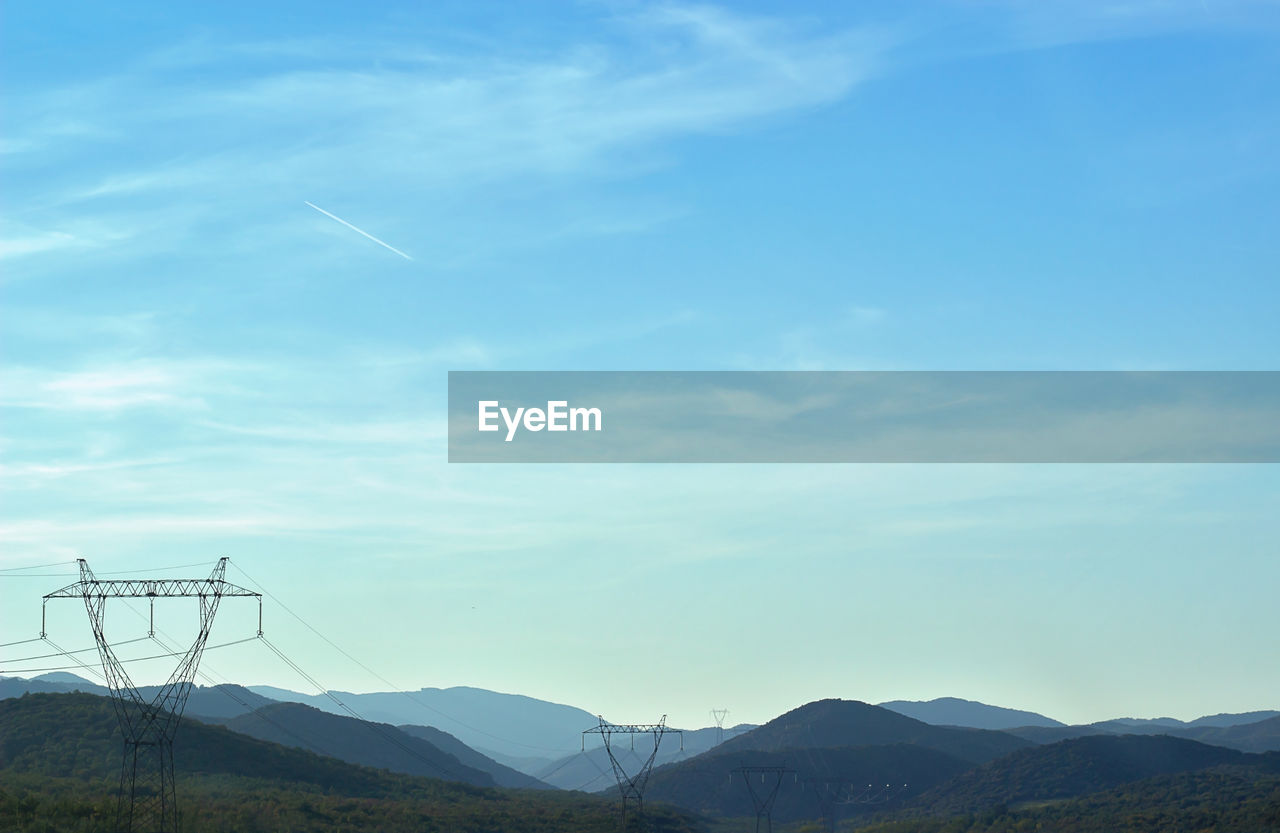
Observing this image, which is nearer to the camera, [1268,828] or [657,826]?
[1268,828]

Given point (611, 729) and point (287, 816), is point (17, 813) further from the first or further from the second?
point (611, 729)

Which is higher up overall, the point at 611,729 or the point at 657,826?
the point at 611,729

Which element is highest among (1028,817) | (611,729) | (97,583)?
(97,583)

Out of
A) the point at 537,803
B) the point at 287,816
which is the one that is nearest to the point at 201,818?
the point at 287,816

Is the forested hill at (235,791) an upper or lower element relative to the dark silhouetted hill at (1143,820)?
upper

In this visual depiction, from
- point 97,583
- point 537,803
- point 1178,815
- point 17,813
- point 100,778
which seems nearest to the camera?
point 97,583

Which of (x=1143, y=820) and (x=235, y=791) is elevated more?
(x=235, y=791)

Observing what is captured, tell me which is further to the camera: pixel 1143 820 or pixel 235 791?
pixel 1143 820

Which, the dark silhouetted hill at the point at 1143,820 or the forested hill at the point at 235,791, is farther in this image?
the dark silhouetted hill at the point at 1143,820

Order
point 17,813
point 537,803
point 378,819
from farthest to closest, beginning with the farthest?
1. point 537,803
2. point 378,819
3. point 17,813

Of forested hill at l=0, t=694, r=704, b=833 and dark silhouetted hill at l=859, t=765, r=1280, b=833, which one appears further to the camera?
dark silhouetted hill at l=859, t=765, r=1280, b=833

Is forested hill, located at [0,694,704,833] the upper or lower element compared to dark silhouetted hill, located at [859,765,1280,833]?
upper
